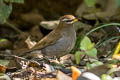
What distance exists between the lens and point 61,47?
762 centimetres

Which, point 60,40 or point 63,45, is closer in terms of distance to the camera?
point 63,45

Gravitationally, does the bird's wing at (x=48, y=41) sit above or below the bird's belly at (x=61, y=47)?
above

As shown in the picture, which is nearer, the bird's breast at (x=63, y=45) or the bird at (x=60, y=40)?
the bird's breast at (x=63, y=45)

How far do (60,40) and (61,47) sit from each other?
18 cm

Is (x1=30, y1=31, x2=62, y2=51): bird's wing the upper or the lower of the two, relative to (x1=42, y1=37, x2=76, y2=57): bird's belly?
upper

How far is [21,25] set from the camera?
1306cm

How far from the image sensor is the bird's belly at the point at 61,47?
739 centimetres

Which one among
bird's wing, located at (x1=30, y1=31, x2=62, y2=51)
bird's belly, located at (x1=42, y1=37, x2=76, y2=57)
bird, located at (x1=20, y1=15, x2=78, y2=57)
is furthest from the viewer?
bird's wing, located at (x1=30, y1=31, x2=62, y2=51)

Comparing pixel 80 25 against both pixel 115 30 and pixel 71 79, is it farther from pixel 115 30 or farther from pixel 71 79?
pixel 71 79

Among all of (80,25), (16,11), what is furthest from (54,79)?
(16,11)

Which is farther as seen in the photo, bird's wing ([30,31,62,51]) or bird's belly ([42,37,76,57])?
bird's wing ([30,31,62,51])

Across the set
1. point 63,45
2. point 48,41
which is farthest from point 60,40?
point 48,41

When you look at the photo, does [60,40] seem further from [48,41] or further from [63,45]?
[48,41]

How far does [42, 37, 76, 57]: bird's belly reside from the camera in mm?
7387
